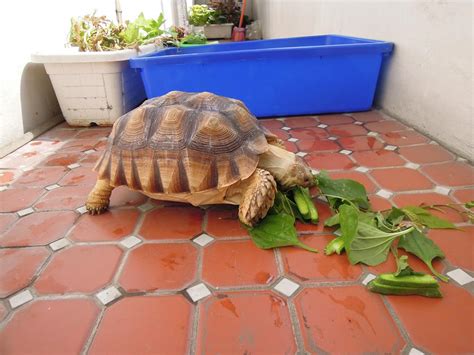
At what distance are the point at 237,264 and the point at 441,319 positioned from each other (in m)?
0.80

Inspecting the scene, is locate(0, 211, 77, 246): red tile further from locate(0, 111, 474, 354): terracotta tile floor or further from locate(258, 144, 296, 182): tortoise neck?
locate(258, 144, 296, 182): tortoise neck

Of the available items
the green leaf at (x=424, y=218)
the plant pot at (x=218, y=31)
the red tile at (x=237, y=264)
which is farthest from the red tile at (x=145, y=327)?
the plant pot at (x=218, y=31)

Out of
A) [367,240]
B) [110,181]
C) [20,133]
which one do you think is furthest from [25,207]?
[367,240]

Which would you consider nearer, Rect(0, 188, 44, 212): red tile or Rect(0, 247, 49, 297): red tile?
Rect(0, 247, 49, 297): red tile

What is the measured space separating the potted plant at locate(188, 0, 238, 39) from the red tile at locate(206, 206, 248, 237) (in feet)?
28.1

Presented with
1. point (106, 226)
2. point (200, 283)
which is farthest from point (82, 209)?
point (200, 283)

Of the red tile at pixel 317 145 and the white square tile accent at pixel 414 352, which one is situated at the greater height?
the white square tile accent at pixel 414 352

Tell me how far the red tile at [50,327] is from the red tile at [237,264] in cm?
49

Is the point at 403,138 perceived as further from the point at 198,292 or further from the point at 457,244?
the point at 198,292

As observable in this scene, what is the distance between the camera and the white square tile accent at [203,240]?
167cm

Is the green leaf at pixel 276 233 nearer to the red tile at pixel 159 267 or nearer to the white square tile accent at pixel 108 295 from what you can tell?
the red tile at pixel 159 267

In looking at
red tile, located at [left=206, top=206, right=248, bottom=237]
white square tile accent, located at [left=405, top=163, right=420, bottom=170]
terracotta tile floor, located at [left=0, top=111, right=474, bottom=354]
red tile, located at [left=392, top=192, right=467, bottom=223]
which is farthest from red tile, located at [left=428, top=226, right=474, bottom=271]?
red tile, located at [left=206, top=206, right=248, bottom=237]

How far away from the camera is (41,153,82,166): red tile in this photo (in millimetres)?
2664

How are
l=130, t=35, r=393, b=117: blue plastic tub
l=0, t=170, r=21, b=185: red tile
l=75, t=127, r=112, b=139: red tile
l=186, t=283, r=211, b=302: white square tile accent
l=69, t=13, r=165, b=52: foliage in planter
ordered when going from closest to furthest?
l=186, t=283, r=211, b=302: white square tile accent, l=0, t=170, r=21, b=185: red tile, l=130, t=35, r=393, b=117: blue plastic tub, l=75, t=127, r=112, b=139: red tile, l=69, t=13, r=165, b=52: foliage in planter
